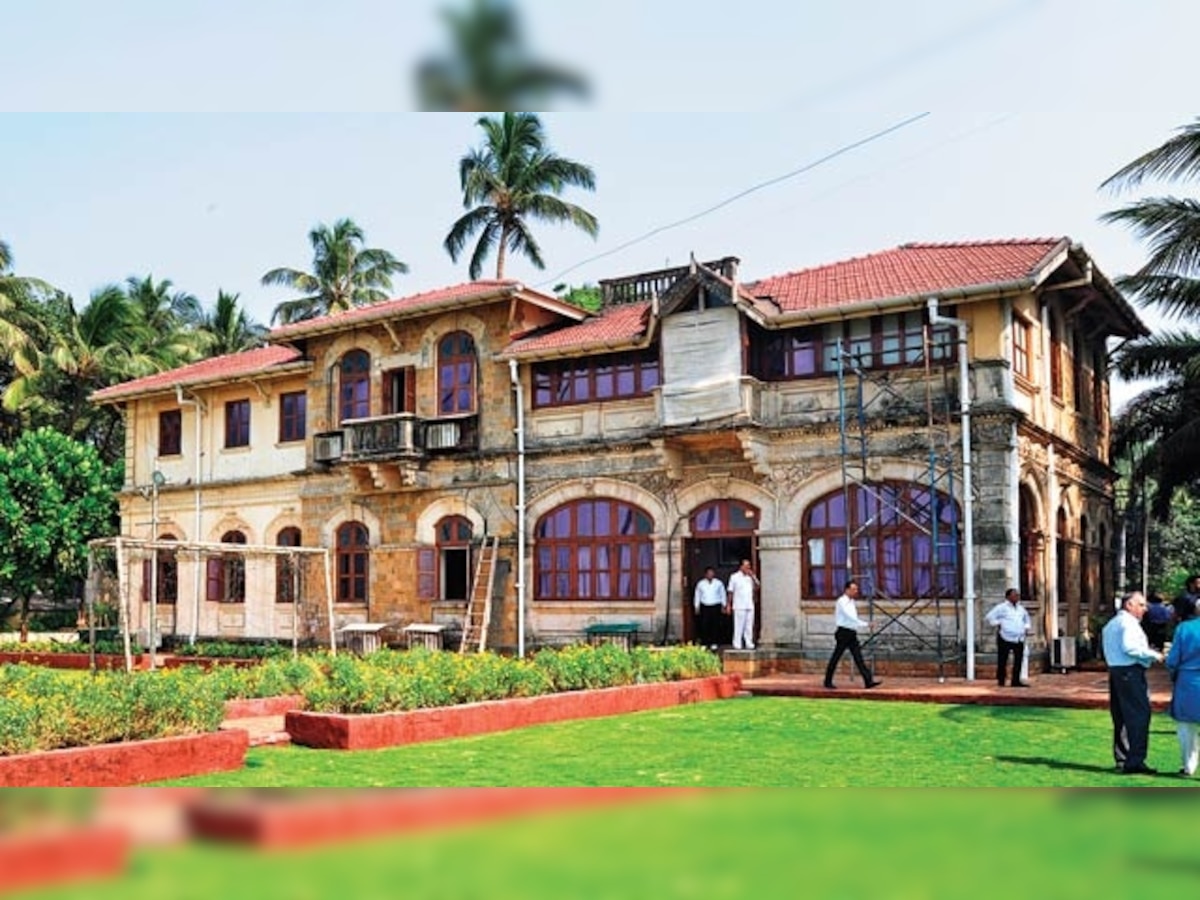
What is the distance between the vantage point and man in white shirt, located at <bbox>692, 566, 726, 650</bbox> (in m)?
20.7

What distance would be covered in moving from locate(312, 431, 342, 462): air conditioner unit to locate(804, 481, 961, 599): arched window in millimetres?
10411

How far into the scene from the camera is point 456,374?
80.8ft

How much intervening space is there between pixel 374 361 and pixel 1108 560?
15.8 metres

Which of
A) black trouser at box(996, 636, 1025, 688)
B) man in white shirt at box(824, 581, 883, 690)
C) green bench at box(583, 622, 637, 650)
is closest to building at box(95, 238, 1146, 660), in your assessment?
green bench at box(583, 622, 637, 650)

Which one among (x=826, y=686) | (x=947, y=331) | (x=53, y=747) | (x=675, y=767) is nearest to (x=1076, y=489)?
(x=947, y=331)

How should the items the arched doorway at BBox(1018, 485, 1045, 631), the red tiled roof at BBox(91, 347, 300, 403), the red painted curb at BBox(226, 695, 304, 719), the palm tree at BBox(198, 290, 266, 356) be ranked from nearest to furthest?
1. the red painted curb at BBox(226, 695, 304, 719)
2. the arched doorway at BBox(1018, 485, 1045, 631)
3. the red tiled roof at BBox(91, 347, 300, 403)
4. the palm tree at BBox(198, 290, 266, 356)

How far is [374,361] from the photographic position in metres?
25.7

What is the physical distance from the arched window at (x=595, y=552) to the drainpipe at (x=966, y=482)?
5.69m

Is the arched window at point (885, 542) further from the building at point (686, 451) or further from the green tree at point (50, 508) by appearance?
the green tree at point (50, 508)

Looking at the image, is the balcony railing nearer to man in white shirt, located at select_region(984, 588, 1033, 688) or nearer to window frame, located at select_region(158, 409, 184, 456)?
window frame, located at select_region(158, 409, 184, 456)

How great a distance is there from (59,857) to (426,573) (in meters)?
23.9

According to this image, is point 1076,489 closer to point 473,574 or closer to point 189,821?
point 473,574

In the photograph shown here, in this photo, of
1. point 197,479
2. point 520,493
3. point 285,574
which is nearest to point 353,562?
point 285,574

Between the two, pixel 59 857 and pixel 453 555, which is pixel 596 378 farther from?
pixel 59 857
